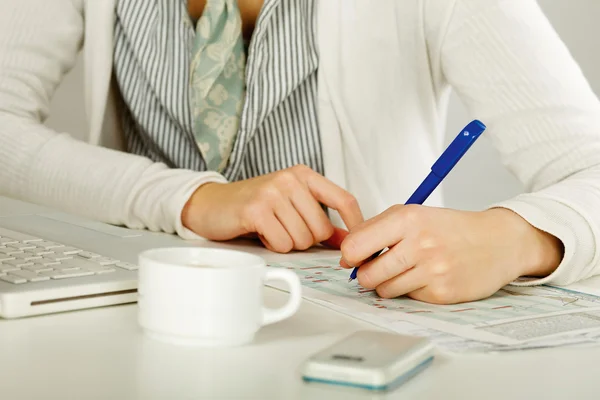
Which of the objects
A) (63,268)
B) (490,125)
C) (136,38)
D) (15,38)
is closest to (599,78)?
(490,125)

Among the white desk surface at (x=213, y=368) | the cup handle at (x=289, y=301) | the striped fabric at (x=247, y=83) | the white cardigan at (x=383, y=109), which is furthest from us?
the striped fabric at (x=247, y=83)

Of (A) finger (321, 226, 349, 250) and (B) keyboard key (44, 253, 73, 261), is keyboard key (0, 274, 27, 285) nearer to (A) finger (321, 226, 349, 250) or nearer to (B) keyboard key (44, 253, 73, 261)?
(B) keyboard key (44, 253, 73, 261)

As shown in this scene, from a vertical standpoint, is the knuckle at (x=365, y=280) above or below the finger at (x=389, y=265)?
below

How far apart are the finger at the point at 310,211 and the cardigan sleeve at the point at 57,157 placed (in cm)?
15

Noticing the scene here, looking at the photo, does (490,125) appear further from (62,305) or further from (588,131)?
(62,305)

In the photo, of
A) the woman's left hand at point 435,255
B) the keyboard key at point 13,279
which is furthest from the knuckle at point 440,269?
the keyboard key at point 13,279

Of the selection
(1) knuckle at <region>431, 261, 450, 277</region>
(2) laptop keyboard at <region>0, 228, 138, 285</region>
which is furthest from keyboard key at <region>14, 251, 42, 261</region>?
(1) knuckle at <region>431, 261, 450, 277</region>

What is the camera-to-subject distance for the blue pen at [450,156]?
2.50ft

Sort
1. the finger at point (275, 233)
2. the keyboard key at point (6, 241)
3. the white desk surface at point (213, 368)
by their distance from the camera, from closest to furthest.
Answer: the white desk surface at point (213, 368)
the keyboard key at point (6, 241)
the finger at point (275, 233)

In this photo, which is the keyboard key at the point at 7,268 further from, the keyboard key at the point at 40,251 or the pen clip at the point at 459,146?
the pen clip at the point at 459,146

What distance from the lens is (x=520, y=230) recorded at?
83 cm

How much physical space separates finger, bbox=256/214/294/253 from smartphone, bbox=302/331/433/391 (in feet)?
1.34

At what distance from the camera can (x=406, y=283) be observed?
0.73 metres

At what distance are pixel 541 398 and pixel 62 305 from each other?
0.36 m
